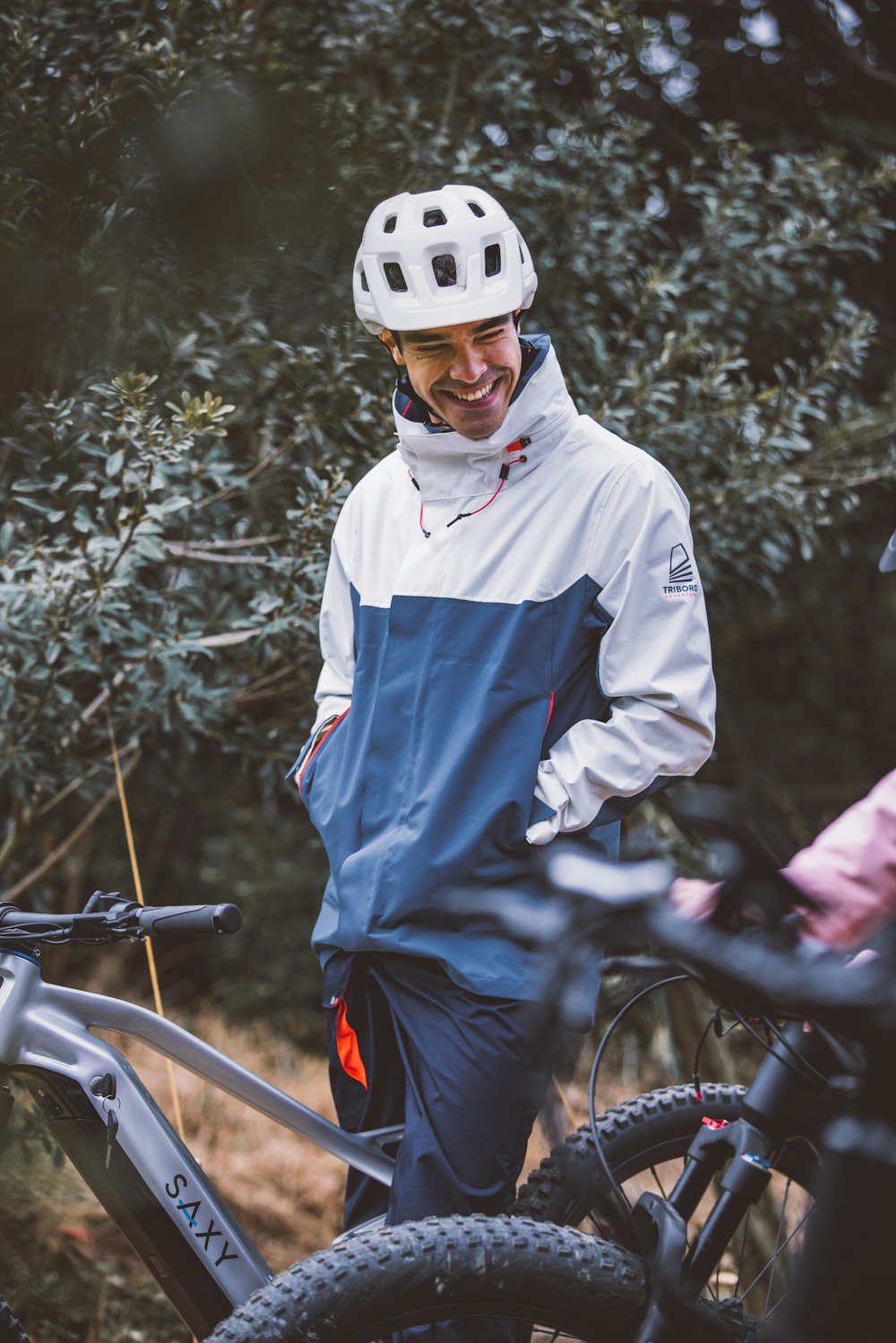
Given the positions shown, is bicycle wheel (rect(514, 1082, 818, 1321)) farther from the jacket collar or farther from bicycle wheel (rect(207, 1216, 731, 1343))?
the jacket collar

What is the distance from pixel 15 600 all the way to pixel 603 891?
1.97 meters

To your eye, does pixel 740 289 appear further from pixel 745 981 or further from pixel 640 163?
pixel 745 981

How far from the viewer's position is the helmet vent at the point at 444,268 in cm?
217

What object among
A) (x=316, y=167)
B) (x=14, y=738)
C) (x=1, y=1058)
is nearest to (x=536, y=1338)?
(x=1, y=1058)

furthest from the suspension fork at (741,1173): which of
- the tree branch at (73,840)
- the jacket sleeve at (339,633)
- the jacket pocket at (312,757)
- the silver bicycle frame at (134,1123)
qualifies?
the tree branch at (73,840)

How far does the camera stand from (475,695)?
6.70 ft

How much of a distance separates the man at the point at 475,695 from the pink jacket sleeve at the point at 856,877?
0.58 meters

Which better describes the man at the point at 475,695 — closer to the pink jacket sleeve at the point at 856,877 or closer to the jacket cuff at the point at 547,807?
the jacket cuff at the point at 547,807

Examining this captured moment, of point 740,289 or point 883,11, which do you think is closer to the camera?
point 740,289

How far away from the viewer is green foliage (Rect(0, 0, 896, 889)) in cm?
301

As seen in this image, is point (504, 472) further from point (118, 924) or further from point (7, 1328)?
point (7, 1328)

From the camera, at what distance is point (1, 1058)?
181 cm

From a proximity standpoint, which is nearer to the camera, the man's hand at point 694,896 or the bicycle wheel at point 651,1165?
the man's hand at point 694,896

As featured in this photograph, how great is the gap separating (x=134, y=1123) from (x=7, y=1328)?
1.18 feet
